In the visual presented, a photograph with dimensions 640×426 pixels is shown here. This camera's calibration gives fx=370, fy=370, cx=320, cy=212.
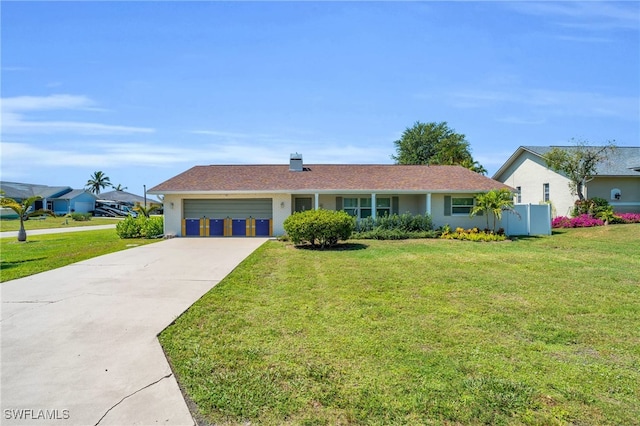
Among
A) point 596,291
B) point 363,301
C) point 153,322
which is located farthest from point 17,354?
point 596,291

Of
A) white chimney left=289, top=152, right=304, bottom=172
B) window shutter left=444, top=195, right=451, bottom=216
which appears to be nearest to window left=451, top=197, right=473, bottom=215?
window shutter left=444, top=195, right=451, bottom=216

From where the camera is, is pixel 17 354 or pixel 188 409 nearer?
pixel 188 409

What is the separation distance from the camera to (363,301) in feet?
22.0

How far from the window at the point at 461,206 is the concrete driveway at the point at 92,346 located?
1405 cm

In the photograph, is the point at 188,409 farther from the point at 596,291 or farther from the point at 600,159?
the point at 600,159

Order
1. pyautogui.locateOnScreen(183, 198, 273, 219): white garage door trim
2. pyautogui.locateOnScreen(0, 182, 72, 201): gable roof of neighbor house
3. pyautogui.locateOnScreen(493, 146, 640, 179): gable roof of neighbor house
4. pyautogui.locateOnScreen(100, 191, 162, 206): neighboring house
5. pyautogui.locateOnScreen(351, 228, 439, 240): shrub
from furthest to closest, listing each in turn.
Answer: pyautogui.locateOnScreen(100, 191, 162, 206): neighboring house
pyautogui.locateOnScreen(0, 182, 72, 201): gable roof of neighbor house
pyautogui.locateOnScreen(493, 146, 640, 179): gable roof of neighbor house
pyautogui.locateOnScreen(183, 198, 273, 219): white garage door trim
pyautogui.locateOnScreen(351, 228, 439, 240): shrub

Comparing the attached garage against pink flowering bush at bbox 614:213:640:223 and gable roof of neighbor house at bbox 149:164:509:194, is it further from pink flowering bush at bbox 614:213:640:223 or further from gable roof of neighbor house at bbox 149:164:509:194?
pink flowering bush at bbox 614:213:640:223

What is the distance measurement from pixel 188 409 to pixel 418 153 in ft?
134

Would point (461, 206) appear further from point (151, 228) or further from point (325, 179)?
point (151, 228)

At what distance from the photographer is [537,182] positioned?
1031 inches

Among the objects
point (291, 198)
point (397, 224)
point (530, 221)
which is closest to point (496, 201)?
point (530, 221)

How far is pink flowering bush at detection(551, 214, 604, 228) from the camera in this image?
69.1ft

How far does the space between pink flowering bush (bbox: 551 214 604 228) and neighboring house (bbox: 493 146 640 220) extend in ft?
5.70

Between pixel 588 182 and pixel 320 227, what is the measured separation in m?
19.2
